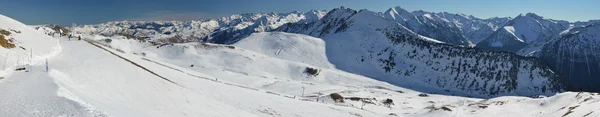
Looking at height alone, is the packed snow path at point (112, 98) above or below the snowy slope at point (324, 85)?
above

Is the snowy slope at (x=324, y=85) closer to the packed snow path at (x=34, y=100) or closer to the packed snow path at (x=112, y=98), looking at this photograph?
the packed snow path at (x=112, y=98)

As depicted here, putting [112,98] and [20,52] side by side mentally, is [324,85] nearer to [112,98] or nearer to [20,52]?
[20,52]

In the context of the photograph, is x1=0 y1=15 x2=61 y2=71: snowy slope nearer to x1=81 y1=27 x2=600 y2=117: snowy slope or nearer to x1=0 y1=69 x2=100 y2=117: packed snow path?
x1=0 y1=69 x2=100 y2=117: packed snow path

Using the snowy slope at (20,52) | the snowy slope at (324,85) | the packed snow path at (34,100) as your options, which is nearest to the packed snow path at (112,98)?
the packed snow path at (34,100)

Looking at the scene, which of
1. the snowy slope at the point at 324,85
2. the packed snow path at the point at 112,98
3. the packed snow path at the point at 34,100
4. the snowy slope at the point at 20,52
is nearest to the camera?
the packed snow path at the point at 34,100

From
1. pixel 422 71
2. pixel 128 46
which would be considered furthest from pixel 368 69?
pixel 128 46

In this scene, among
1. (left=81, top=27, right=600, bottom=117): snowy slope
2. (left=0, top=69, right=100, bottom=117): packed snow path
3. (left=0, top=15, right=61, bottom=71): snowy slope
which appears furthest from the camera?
(left=81, top=27, right=600, bottom=117): snowy slope

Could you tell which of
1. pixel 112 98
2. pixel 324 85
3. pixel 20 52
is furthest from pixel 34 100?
pixel 324 85

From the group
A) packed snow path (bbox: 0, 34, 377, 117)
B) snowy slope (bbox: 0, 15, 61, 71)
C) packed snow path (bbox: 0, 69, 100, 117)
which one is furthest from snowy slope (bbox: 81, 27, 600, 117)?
packed snow path (bbox: 0, 69, 100, 117)

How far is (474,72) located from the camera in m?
184

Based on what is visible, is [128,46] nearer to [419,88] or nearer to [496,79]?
[419,88]

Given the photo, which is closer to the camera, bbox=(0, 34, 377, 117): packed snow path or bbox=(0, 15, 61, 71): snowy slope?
bbox=(0, 34, 377, 117): packed snow path

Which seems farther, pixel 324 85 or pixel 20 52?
pixel 324 85

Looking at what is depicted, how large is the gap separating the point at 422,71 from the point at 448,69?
13.1m
